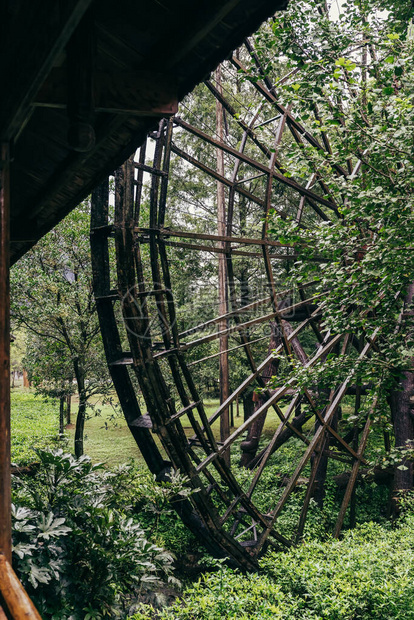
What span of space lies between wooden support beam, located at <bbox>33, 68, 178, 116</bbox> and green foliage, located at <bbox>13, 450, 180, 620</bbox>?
6.98 feet

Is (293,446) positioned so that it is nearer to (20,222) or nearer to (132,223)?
(132,223)

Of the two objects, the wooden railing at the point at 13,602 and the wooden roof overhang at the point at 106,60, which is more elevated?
the wooden roof overhang at the point at 106,60

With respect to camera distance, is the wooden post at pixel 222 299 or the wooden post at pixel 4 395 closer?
the wooden post at pixel 4 395

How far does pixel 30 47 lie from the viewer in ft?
4.26

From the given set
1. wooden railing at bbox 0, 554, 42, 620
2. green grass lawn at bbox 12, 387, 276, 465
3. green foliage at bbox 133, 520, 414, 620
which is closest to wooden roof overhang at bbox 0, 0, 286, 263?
wooden railing at bbox 0, 554, 42, 620

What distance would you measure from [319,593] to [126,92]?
4.00 metres

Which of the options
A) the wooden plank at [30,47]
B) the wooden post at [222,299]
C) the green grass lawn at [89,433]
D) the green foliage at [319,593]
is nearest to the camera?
the wooden plank at [30,47]

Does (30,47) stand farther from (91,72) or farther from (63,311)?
(63,311)

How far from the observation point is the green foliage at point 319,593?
10.9 feet

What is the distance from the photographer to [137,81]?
1.63 metres

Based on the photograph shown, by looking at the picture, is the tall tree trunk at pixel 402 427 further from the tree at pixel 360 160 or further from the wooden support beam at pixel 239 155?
the tree at pixel 360 160

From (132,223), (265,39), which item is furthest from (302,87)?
(132,223)

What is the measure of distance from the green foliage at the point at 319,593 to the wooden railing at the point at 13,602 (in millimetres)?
1880

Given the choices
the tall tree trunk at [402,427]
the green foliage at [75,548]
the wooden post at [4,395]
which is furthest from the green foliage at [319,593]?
the tall tree trunk at [402,427]
